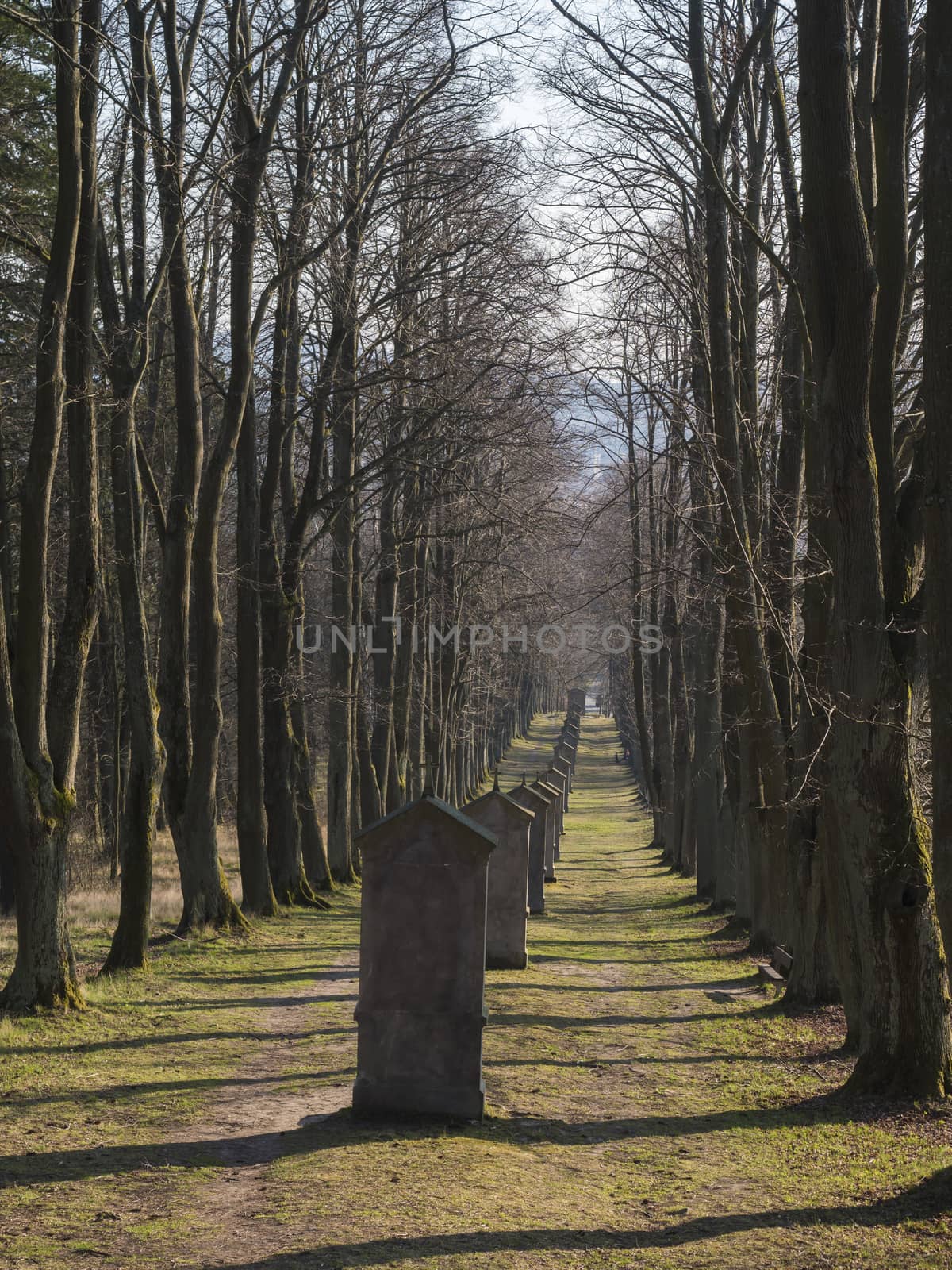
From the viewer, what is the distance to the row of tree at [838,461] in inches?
289

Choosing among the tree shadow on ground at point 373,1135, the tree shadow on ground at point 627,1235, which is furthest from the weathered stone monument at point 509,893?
the tree shadow on ground at point 627,1235

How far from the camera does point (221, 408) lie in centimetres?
2642

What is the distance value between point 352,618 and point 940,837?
1720cm

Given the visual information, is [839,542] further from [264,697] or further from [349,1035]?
[264,697]

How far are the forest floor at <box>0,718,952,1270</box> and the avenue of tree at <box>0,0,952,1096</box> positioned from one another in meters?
0.93

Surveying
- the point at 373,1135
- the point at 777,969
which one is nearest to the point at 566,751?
the point at 777,969

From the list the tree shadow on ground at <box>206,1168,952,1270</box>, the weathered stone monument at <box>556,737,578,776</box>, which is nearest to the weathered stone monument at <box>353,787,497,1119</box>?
the tree shadow on ground at <box>206,1168,952,1270</box>

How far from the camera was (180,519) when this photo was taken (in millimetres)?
14125

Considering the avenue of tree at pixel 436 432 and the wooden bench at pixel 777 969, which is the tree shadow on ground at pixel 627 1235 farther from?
the wooden bench at pixel 777 969

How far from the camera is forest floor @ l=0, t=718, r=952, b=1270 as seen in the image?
5527 millimetres

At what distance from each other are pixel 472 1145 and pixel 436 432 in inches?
680

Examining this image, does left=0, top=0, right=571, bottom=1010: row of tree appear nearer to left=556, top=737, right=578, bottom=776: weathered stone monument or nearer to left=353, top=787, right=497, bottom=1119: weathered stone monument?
left=353, top=787, right=497, bottom=1119: weathered stone monument

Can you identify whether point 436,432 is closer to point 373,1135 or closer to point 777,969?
point 777,969

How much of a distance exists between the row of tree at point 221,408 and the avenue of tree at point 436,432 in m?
0.06
